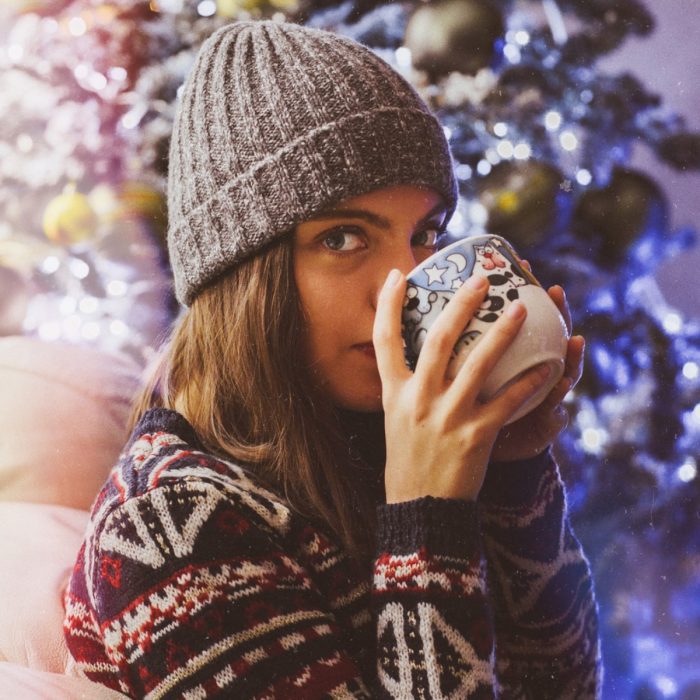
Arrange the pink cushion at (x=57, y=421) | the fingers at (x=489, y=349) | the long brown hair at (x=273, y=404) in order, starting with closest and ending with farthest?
the fingers at (x=489, y=349), the long brown hair at (x=273, y=404), the pink cushion at (x=57, y=421)

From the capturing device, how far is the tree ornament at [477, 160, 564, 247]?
126cm

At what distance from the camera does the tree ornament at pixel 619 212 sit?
1283 millimetres

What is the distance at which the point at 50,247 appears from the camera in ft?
5.41

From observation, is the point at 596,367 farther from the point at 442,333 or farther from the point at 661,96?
the point at 442,333

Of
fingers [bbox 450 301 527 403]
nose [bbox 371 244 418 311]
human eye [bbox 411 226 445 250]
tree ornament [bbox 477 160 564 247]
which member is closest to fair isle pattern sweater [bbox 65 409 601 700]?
fingers [bbox 450 301 527 403]

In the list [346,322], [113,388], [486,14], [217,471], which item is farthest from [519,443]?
[486,14]

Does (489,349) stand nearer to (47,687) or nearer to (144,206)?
(47,687)

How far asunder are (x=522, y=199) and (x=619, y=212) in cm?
20

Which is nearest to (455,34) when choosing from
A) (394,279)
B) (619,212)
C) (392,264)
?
(619,212)

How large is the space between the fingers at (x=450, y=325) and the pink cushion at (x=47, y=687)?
0.38 m

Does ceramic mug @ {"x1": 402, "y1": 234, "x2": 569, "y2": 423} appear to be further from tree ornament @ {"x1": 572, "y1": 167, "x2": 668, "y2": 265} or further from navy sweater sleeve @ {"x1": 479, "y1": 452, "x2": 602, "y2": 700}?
tree ornament @ {"x1": 572, "y1": 167, "x2": 668, "y2": 265}

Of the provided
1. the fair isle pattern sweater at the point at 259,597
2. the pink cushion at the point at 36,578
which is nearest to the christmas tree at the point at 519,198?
the pink cushion at the point at 36,578

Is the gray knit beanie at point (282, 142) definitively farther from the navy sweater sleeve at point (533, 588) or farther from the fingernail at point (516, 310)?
the navy sweater sleeve at point (533, 588)

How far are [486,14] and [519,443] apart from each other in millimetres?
846
